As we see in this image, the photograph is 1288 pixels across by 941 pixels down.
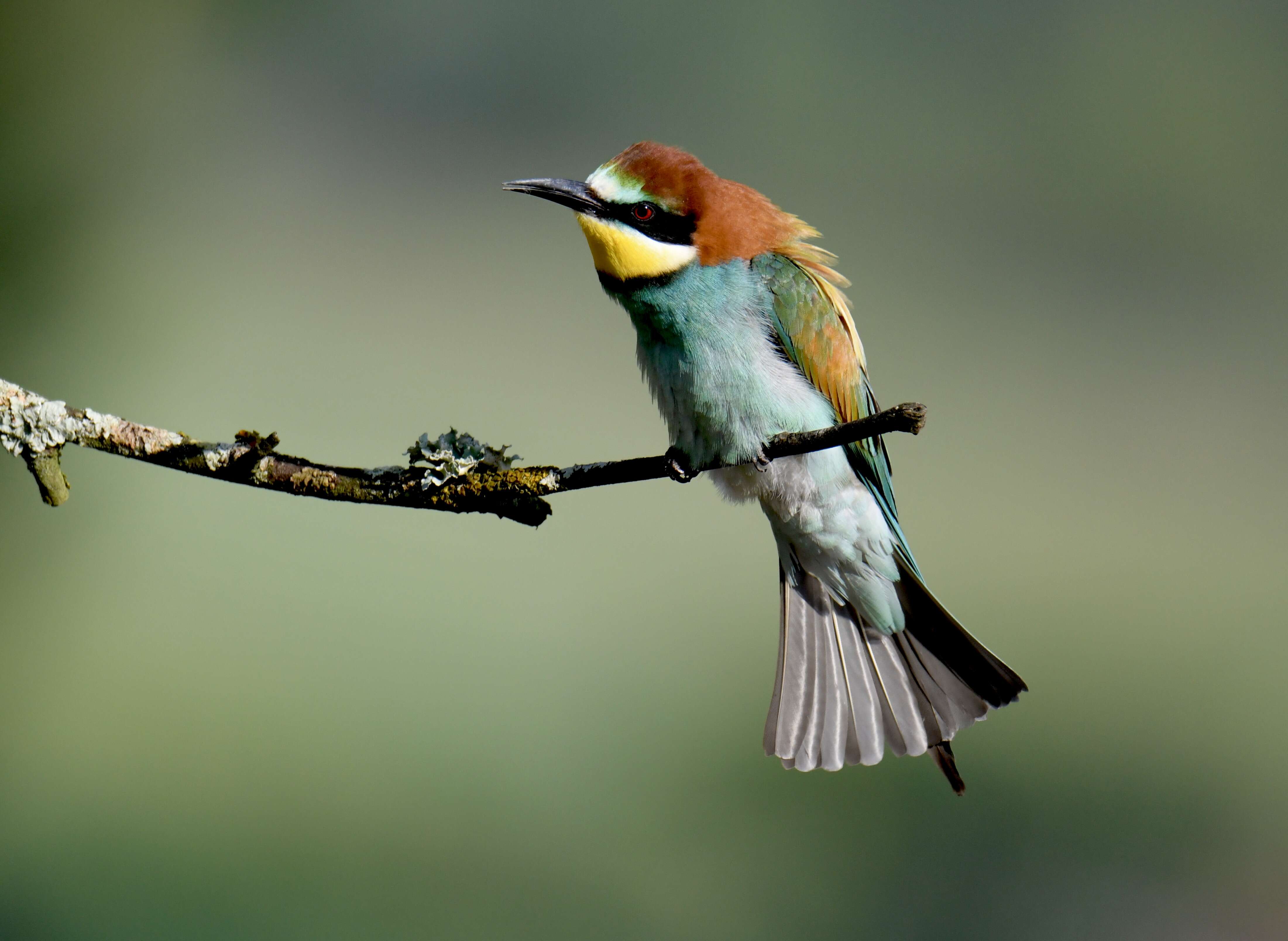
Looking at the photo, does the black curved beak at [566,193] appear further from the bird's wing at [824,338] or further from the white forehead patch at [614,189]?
the bird's wing at [824,338]

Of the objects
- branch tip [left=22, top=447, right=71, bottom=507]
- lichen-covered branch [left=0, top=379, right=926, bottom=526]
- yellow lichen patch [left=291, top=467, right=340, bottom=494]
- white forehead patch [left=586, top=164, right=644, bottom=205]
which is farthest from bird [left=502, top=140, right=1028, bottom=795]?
branch tip [left=22, top=447, right=71, bottom=507]

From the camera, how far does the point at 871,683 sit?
116 cm

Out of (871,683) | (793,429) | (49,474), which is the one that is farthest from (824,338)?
(49,474)

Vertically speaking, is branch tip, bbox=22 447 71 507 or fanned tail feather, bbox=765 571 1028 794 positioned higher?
branch tip, bbox=22 447 71 507

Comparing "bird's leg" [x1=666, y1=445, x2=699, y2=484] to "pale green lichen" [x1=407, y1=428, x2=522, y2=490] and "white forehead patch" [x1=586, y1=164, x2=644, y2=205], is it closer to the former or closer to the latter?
"pale green lichen" [x1=407, y1=428, x2=522, y2=490]

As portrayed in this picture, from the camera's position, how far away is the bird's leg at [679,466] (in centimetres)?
86

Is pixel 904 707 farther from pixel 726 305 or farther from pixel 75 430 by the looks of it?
pixel 75 430

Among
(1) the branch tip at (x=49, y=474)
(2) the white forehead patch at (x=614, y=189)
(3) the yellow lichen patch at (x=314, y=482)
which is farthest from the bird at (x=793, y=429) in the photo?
(1) the branch tip at (x=49, y=474)

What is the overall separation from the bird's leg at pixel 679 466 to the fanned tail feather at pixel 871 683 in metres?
0.26

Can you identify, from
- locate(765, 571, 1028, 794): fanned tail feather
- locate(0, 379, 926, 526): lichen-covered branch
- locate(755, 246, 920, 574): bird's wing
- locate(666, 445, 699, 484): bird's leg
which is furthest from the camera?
locate(765, 571, 1028, 794): fanned tail feather

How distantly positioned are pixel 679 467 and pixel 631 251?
20 cm

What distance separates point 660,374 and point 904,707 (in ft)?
1.53

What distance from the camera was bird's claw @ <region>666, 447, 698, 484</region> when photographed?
0.86m

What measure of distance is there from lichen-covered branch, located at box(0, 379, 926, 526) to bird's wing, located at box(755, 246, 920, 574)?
235mm
